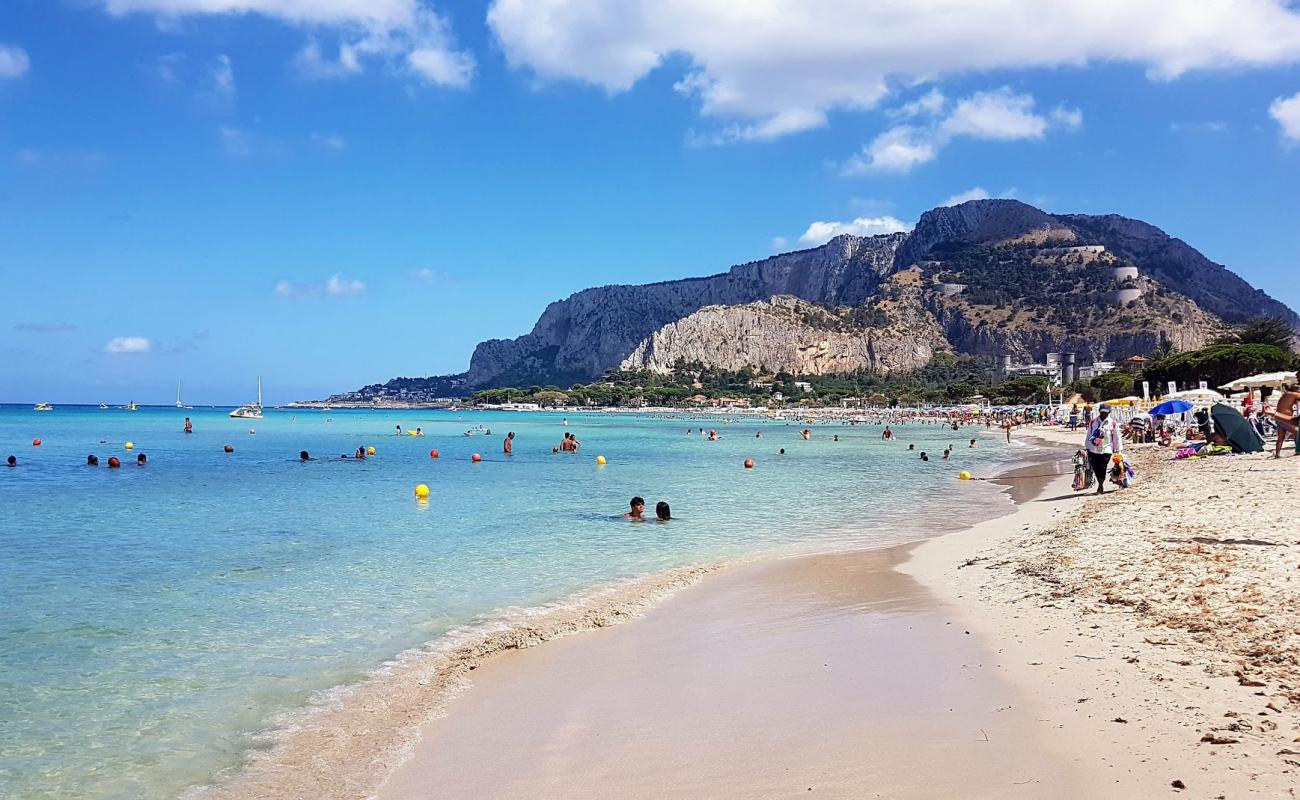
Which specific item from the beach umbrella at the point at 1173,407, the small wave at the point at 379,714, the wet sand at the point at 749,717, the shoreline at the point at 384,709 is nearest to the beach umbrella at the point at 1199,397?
the beach umbrella at the point at 1173,407

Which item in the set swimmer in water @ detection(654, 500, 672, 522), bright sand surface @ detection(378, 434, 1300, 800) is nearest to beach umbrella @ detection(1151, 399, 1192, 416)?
swimmer in water @ detection(654, 500, 672, 522)

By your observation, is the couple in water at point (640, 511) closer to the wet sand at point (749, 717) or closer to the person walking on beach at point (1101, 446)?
the wet sand at point (749, 717)

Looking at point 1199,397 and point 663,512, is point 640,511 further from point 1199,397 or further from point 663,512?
point 1199,397

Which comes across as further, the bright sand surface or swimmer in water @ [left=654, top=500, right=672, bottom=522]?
swimmer in water @ [left=654, top=500, right=672, bottom=522]

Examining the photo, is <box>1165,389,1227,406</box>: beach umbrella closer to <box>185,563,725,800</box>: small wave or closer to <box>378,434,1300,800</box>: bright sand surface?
<box>378,434,1300,800</box>: bright sand surface

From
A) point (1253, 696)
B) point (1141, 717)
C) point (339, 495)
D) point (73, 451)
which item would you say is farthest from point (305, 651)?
point (73, 451)

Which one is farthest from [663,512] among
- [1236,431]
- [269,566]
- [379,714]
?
[1236,431]

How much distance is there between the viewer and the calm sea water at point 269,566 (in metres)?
6.26

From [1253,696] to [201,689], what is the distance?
766 cm

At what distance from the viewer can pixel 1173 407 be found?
37.1 m

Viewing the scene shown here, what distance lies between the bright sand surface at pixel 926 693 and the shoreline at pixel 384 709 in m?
0.24

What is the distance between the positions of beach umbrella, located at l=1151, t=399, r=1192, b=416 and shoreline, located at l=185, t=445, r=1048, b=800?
34719 millimetres

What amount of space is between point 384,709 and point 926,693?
4.07 metres

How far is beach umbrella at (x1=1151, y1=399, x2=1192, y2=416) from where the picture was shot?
36.6 m
